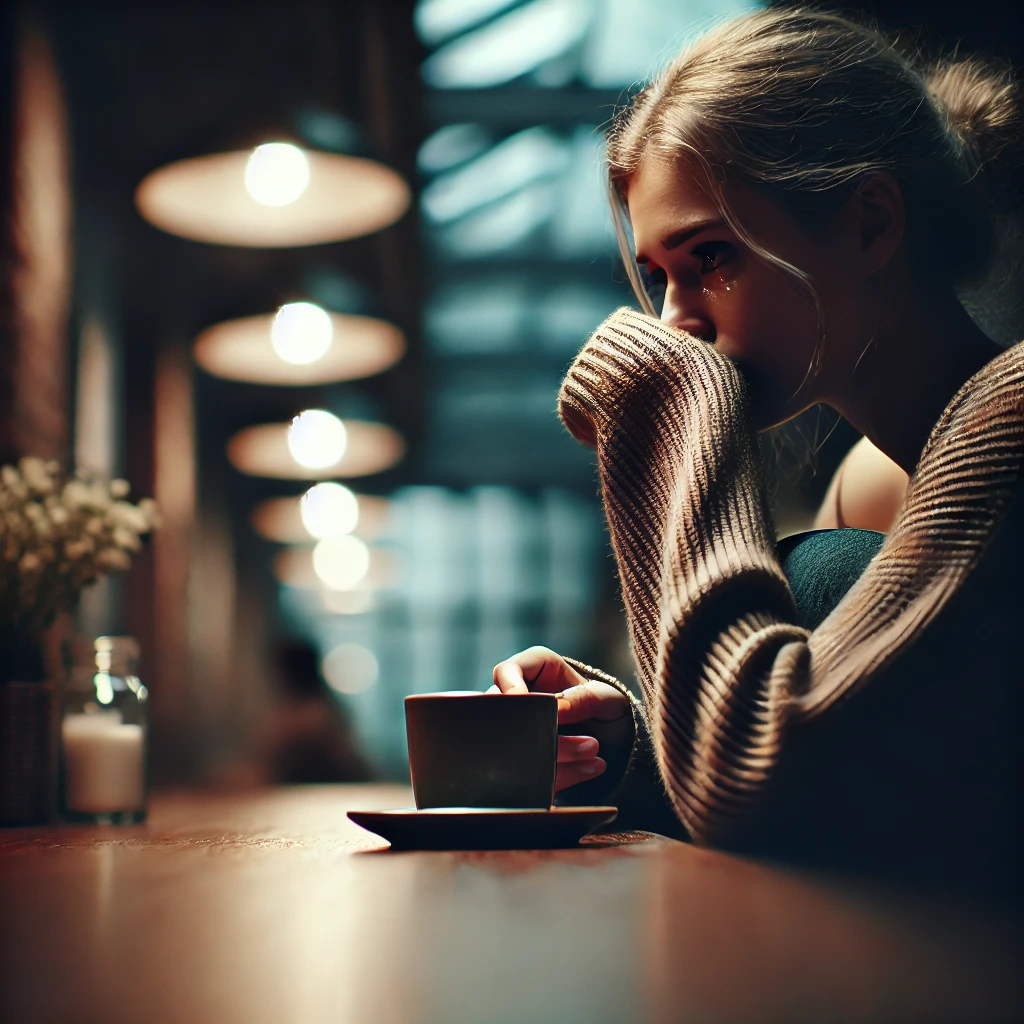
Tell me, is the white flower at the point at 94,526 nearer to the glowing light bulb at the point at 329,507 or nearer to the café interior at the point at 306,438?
the café interior at the point at 306,438

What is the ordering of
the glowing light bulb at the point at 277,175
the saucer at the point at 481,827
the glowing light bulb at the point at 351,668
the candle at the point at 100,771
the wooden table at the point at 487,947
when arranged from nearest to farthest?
the wooden table at the point at 487,947, the saucer at the point at 481,827, the candle at the point at 100,771, the glowing light bulb at the point at 277,175, the glowing light bulb at the point at 351,668

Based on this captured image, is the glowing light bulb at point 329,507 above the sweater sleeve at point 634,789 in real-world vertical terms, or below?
above

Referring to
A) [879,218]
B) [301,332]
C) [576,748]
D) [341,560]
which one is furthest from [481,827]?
[341,560]

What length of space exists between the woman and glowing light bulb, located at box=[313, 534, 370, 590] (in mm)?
8996

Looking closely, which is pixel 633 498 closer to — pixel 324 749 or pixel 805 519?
pixel 805 519

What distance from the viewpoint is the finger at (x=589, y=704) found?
0.83 m

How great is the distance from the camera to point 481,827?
62cm

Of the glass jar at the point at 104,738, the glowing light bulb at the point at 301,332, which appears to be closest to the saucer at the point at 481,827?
the glass jar at the point at 104,738

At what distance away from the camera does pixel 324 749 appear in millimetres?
4449

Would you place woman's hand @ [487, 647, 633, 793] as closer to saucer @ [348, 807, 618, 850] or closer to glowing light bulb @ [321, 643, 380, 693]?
saucer @ [348, 807, 618, 850]

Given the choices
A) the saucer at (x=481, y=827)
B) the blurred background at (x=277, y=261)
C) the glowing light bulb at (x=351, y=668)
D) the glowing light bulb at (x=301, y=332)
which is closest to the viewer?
the saucer at (x=481, y=827)

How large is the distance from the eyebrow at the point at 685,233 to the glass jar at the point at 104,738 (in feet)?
2.41

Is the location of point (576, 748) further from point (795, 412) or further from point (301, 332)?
point (301, 332)

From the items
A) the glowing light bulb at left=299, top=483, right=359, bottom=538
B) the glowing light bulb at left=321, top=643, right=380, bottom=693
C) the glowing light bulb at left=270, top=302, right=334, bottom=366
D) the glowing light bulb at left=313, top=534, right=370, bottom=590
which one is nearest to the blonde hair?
the glowing light bulb at left=270, top=302, right=334, bottom=366
